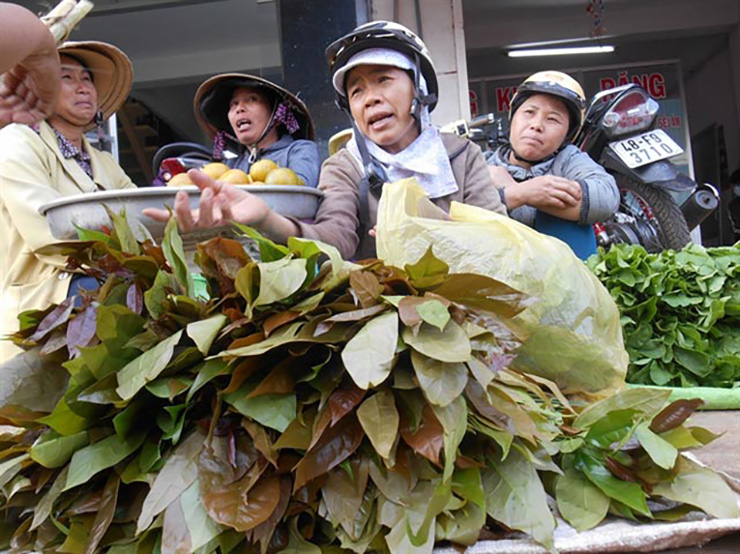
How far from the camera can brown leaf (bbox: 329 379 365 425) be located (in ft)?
2.74

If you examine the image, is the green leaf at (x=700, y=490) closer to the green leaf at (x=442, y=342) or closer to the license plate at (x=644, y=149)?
the green leaf at (x=442, y=342)

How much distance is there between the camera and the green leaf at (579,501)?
2.98 ft

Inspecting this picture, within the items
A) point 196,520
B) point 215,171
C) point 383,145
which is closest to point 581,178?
point 383,145

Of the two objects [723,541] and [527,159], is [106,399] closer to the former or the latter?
[723,541]

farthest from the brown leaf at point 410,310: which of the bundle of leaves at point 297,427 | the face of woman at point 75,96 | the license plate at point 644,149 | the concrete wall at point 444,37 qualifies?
the concrete wall at point 444,37

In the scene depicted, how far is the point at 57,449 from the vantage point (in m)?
0.90

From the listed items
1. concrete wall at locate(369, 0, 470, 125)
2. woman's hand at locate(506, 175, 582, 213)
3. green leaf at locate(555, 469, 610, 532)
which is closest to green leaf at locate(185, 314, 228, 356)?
green leaf at locate(555, 469, 610, 532)

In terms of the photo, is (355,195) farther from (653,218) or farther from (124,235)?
(653,218)

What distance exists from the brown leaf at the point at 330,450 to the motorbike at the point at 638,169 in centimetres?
308

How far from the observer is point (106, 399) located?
2.91ft

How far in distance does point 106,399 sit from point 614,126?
343 centimetres

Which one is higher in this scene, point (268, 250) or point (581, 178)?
point (581, 178)

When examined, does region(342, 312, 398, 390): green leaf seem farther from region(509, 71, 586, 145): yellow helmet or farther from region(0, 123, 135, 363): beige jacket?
region(509, 71, 586, 145): yellow helmet

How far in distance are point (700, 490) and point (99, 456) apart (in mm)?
742
